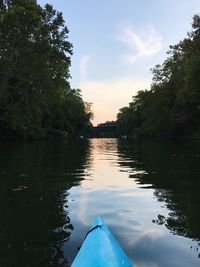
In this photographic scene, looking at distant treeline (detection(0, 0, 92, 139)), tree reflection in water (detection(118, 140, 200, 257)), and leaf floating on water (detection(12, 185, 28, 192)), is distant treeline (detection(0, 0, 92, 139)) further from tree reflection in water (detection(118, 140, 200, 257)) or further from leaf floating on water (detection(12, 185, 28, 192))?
leaf floating on water (detection(12, 185, 28, 192))

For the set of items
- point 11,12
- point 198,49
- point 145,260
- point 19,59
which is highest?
point 198,49

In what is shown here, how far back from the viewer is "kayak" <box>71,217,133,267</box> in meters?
3.92

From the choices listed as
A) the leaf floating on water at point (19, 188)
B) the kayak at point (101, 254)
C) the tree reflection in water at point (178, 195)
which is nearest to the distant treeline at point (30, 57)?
the tree reflection in water at point (178, 195)

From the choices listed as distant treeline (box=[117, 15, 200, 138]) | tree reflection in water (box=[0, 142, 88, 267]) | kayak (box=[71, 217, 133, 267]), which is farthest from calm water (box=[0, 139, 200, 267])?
distant treeline (box=[117, 15, 200, 138])

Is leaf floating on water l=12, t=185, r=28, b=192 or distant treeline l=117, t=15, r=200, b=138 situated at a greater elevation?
distant treeline l=117, t=15, r=200, b=138

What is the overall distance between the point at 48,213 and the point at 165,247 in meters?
3.19

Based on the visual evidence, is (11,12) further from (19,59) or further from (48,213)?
(48,213)

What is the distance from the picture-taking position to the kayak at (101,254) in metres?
3.92

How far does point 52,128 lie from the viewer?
103500 millimetres

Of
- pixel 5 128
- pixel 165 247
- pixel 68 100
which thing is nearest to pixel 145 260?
pixel 165 247

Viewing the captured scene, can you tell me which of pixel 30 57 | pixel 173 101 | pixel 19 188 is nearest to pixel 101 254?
pixel 19 188

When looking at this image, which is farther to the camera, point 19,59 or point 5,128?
point 5,128

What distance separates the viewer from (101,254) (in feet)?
13.5

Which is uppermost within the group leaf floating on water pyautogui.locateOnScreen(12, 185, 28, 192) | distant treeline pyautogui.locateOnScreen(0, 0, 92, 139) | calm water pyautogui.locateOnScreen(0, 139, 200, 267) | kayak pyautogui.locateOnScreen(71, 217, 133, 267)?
distant treeline pyautogui.locateOnScreen(0, 0, 92, 139)
